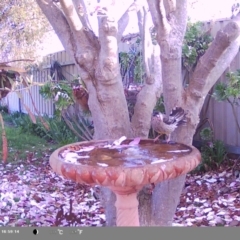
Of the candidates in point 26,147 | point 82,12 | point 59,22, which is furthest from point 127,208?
point 26,147

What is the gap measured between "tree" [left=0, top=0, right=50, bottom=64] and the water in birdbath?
157 inches

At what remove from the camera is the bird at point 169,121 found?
1748 millimetres

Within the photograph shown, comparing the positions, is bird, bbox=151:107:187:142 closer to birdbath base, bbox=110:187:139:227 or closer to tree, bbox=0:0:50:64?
birdbath base, bbox=110:187:139:227

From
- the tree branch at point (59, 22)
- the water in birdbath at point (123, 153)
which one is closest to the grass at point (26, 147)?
the tree branch at point (59, 22)

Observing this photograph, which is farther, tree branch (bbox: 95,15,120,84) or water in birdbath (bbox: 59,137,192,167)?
tree branch (bbox: 95,15,120,84)

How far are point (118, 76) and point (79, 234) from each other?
0.87m

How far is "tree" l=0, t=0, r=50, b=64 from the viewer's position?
17.7ft

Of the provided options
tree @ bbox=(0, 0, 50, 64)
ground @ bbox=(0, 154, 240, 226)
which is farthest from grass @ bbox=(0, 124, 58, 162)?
tree @ bbox=(0, 0, 50, 64)

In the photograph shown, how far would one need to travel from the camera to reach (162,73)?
1.92 m

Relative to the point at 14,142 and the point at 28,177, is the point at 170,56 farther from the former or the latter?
the point at 14,142

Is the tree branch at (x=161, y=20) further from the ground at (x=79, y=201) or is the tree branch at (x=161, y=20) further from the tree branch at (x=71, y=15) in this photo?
the ground at (x=79, y=201)

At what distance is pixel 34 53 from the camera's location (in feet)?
19.9

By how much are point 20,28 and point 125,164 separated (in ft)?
15.3

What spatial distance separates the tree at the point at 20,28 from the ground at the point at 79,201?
2.08 metres
